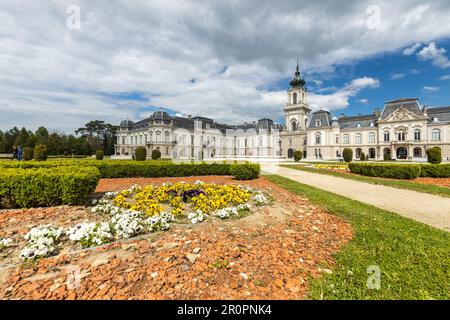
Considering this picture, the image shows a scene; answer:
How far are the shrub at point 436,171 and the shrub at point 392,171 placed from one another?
3.12 ft

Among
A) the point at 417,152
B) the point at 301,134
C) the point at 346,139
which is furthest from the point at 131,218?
the point at 301,134

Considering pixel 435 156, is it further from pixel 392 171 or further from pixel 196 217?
pixel 196 217

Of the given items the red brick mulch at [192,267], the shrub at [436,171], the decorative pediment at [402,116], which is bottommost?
the red brick mulch at [192,267]

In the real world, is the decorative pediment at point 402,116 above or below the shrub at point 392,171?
above

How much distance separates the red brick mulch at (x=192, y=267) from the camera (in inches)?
98.4

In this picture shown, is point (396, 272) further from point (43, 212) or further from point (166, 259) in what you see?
point (43, 212)

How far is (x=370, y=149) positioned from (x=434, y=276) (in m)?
59.0

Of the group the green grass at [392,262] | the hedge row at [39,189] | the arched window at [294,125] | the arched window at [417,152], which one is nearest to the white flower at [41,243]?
the hedge row at [39,189]

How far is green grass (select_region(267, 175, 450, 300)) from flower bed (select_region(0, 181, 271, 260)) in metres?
2.64

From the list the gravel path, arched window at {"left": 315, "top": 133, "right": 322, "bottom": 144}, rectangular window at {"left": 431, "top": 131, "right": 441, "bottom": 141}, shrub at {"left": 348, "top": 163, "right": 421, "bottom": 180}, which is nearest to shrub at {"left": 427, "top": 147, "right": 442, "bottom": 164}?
shrub at {"left": 348, "top": 163, "right": 421, "bottom": 180}

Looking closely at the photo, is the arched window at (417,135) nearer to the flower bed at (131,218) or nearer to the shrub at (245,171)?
the shrub at (245,171)

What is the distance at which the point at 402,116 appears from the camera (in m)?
45.9
